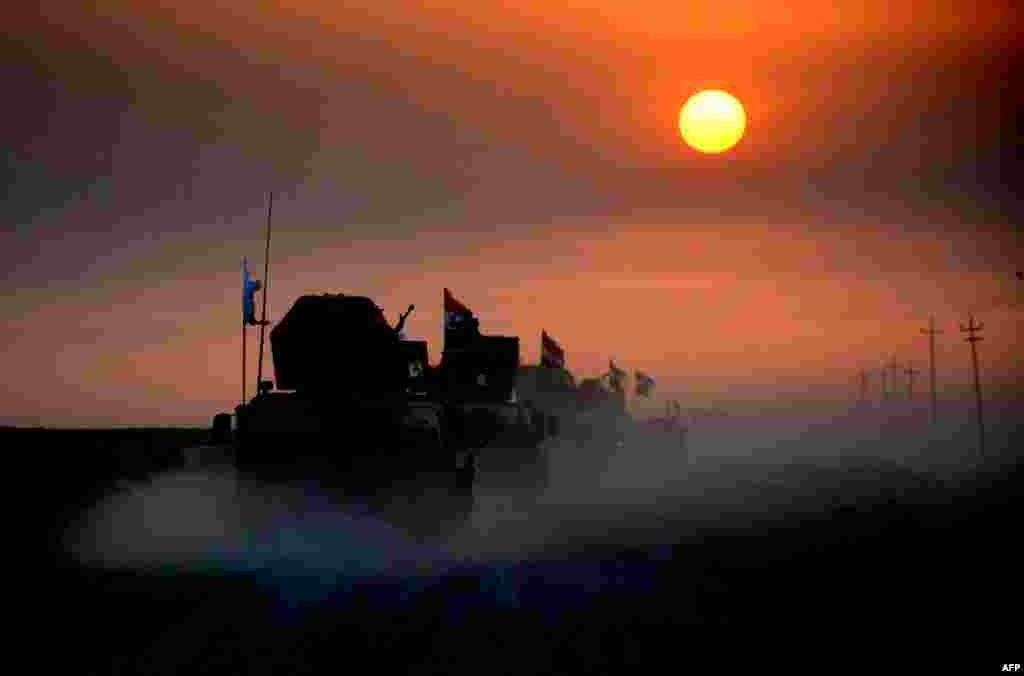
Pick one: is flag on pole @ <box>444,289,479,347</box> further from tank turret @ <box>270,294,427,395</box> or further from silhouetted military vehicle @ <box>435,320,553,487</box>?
tank turret @ <box>270,294,427,395</box>

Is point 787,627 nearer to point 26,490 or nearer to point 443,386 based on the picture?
point 443,386

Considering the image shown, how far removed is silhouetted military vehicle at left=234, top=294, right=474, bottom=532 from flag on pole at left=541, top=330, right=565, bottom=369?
27.4 metres

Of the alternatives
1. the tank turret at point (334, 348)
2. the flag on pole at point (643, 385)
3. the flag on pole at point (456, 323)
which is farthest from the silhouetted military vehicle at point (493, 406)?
the flag on pole at point (643, 385)

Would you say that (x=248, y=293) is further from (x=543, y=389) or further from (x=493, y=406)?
(x=543, y=389)

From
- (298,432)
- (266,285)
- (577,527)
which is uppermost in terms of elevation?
(266,285)

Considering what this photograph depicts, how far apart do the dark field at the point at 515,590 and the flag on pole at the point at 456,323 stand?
212 inches

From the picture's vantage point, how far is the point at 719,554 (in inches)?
904

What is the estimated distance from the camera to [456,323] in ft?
125

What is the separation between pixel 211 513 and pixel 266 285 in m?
4.89

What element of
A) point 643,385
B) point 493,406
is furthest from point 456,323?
point 643,385

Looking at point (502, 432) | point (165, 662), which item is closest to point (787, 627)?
point (165, 662)

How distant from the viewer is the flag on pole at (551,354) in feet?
169

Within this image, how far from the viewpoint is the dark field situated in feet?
39.2

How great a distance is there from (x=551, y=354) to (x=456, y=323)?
15.6m
